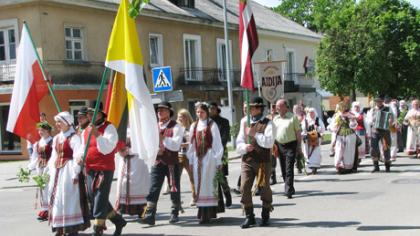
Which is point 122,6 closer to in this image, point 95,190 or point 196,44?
point 95,190

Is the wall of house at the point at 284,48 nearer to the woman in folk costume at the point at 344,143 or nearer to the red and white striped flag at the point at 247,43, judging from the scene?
the woman in folk costume at the point at 344,143

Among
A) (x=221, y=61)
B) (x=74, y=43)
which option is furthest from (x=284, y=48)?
(x=74, y=43)

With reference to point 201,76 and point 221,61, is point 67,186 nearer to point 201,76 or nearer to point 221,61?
point 201,76

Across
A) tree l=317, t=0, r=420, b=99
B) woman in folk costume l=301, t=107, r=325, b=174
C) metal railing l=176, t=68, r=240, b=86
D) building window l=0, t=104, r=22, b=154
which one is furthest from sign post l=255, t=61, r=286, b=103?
metal railing l=176, t=68, r=240, b=86

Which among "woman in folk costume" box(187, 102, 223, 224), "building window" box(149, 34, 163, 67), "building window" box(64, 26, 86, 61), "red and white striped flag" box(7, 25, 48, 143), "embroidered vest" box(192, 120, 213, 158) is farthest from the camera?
"building window" box(149, 34, 163, 67)

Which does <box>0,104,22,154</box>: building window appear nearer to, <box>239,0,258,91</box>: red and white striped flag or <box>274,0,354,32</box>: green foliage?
<box>239,0,258,91</box>: red and white striped flag

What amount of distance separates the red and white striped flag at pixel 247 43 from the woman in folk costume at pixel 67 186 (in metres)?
2.77

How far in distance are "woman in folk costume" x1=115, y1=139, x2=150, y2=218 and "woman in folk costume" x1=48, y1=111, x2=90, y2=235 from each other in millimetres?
1507

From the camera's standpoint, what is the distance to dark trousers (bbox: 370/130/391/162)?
14.8m

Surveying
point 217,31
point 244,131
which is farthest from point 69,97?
point 244,131

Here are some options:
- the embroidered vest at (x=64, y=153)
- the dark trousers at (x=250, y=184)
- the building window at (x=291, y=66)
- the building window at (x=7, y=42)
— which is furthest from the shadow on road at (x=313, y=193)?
the building window at (x=291, y=66)

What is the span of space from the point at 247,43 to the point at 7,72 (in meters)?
18.1

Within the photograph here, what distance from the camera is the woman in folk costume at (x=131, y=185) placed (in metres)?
9.67

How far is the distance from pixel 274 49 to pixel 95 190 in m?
34.4
